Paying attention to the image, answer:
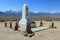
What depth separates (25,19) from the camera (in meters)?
23.0

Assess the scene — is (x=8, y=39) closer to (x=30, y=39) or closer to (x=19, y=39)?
(x=19, y=39)

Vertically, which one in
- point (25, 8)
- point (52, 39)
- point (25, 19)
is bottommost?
point (52, 39)

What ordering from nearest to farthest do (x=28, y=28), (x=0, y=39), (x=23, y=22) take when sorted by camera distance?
(x=0, y=39)
(x=28, y=28)
(x=23, y=22)

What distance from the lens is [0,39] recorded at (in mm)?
12562

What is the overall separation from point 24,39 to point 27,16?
10687 mm

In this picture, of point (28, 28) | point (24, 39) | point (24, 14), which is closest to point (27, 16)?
point (24, 14)

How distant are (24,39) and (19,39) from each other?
507 millimetres

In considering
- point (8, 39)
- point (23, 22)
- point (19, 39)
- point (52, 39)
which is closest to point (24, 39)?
point (19, 39)

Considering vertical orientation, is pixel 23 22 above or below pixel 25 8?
below

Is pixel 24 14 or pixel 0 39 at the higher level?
pixel 24 14

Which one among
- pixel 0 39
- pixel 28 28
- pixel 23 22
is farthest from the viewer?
pixel 23 22

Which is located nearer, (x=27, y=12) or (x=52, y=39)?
(x=52, y=39)

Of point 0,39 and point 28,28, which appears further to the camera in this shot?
point 28,28

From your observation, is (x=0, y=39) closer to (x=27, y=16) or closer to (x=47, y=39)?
(x=47, y=39)
